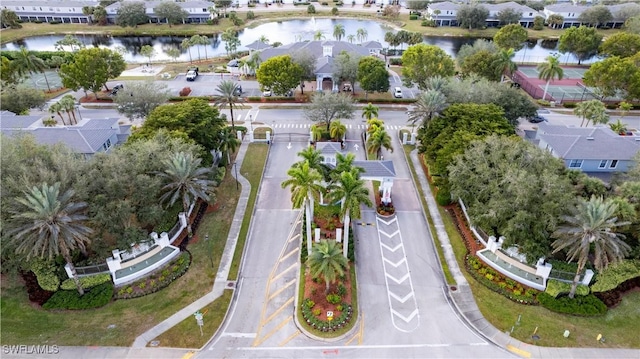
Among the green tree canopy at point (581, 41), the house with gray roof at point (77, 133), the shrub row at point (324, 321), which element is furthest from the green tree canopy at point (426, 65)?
the shrub row at point (324, 321)

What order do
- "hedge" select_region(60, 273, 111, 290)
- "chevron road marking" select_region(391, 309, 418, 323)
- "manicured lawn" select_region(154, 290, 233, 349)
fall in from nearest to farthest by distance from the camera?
"manicured lawn" select_region(154, 290, 233, 349)
"chevron road marking" select_region(391, 309, 418, 323)
"hedge" select_region(60, 273, 111, 290)

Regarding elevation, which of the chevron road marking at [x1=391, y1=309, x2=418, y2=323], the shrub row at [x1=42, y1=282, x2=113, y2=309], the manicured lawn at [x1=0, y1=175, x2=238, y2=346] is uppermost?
the shrub row at [x1=42, y1=282, x2=113, y2=309]

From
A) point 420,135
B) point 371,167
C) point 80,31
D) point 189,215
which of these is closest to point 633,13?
point 420,135

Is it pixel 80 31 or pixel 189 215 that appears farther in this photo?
Answer: pixel 80 31

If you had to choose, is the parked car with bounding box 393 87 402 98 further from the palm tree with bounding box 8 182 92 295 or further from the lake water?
the palm tree with bounding box 8 182 92 295

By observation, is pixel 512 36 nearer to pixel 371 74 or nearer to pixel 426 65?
pixel 426 65

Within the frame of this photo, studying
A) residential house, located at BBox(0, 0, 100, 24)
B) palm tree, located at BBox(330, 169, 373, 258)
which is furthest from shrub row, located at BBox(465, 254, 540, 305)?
residential house, located at BBox(0, 0, 100, 24)

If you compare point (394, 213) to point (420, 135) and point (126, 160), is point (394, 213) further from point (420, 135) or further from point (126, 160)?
point (126, 160)
